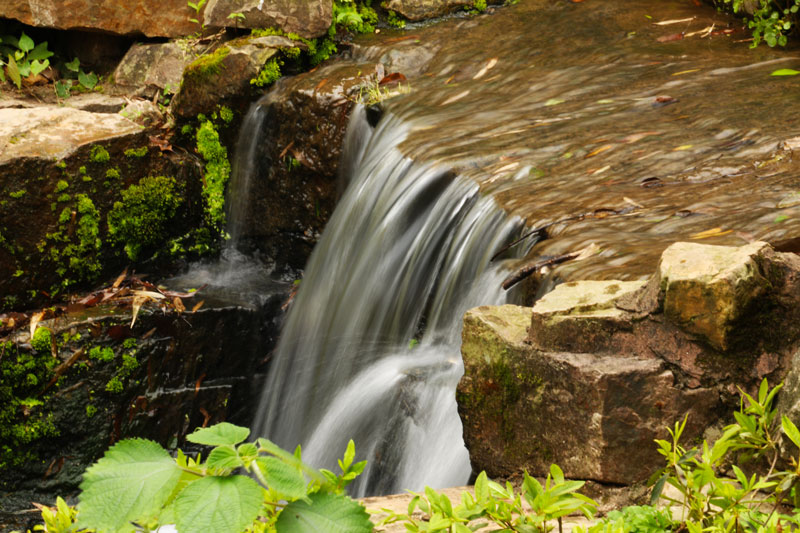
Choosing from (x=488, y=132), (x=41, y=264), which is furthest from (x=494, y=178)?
(x=41, y=264)

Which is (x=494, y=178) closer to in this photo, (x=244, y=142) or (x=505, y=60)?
(x=505, y=60)

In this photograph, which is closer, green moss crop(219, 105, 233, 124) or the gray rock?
green moss crop(219, 105, 233, 124)

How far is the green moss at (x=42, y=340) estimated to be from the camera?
4.88m

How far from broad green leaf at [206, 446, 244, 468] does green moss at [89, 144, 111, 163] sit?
4.49 metres

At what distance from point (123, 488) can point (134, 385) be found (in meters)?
3.80

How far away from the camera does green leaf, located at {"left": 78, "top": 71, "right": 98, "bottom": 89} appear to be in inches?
312

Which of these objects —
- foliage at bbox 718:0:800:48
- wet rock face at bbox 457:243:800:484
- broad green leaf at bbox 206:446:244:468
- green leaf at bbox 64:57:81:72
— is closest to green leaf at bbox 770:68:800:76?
foliage at bbox 718:0:800:48

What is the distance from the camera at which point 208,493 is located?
1479 mm

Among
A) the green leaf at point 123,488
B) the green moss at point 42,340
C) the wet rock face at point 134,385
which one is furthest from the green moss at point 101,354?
the green leaf at point 123,488

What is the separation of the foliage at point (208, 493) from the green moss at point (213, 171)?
4.80 m

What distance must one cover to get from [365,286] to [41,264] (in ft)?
7.67

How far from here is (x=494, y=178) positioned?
417 centimetres

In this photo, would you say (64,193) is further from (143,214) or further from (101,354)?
(101,354)

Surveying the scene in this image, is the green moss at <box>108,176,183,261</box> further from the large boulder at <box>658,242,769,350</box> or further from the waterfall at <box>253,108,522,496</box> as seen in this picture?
the large boulder at <box>658,242,769,350</box>
